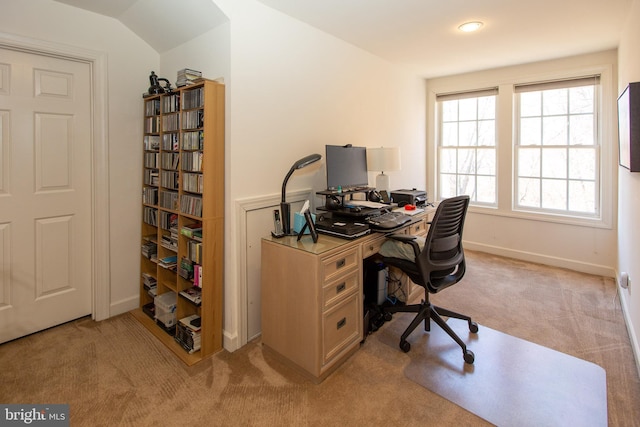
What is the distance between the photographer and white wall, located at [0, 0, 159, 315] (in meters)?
2.34

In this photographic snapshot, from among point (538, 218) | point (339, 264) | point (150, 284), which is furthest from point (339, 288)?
point (538, 218)

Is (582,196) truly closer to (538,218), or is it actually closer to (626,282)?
(538,218)

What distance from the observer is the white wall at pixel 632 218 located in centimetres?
217

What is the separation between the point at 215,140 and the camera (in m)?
2.12

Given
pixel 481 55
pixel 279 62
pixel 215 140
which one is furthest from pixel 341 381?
pixel 481 55

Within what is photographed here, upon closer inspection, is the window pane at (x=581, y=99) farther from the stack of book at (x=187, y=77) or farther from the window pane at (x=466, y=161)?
the stack of book at (x=187, y=77)

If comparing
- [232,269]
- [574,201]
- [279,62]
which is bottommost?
[232,269]

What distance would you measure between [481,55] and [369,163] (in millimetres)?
1821

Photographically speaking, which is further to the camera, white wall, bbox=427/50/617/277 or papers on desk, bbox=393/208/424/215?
white wall, bbox=427/50/617/277

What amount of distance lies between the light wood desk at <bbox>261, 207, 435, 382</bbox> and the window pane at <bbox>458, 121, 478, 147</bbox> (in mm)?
2954

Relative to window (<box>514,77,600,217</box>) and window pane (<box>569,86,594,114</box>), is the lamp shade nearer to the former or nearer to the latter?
window (<box>514,77,600,217</box>)

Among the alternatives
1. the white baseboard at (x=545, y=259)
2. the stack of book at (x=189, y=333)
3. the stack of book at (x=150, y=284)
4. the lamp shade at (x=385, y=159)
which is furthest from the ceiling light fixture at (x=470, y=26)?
the stack of book at (x=150, y=284)

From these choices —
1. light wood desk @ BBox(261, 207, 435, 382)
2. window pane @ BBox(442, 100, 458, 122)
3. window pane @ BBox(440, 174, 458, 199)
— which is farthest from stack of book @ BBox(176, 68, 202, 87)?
window pane @ BBox(440, 174, 458, 199)

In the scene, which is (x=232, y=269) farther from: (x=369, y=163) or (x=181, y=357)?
(x=369, y=163)
